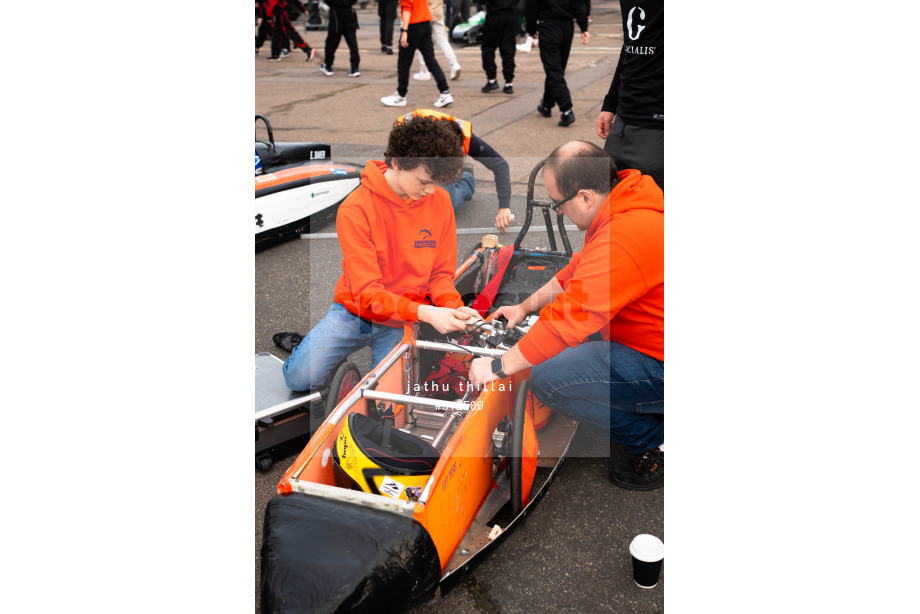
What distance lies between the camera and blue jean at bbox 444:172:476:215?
6.39m

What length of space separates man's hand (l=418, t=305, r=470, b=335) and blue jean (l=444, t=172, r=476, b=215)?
305 centimetres

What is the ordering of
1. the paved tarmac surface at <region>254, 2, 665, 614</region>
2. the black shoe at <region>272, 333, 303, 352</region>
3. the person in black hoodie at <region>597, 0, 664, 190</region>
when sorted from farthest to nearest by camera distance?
the black shoe at <region>272, 333, 303, 352</region>, the person in black hoodie at <region>597, 0, 664, 190</region>, the paved tarmac surface at <region>254, 2, 665, 614</region>

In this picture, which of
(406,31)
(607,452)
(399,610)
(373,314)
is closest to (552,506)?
(607,452)

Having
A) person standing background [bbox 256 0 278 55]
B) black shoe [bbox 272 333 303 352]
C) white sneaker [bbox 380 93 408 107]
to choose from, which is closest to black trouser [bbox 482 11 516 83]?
white sneaker [bbox 380 93 408 107]

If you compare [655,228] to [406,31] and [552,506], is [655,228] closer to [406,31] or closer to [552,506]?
[552,506]

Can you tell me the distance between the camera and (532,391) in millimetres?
3430

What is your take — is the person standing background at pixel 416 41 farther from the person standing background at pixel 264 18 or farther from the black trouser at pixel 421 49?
the person standing background at pixel 264 18

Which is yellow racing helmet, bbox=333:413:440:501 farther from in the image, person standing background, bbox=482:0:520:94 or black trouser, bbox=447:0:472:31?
black trouser, bbox=447:0:472:31

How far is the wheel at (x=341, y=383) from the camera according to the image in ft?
10.8

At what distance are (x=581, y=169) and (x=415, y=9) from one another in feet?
23.2

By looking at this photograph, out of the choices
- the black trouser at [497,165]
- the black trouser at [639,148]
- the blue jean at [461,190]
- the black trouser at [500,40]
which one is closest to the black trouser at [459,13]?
the black trouser at [500,40]

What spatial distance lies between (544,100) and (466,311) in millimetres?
6473

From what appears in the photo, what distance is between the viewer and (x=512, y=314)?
3771 mm

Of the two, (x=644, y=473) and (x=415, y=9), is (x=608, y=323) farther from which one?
(x=415, y=9)
